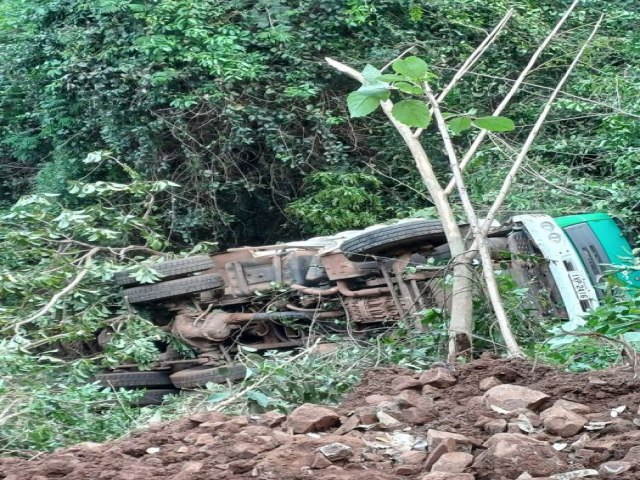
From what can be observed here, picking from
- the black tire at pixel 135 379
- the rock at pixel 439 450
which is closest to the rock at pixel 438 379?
the rock at pixel 439 450

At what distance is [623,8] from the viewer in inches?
625

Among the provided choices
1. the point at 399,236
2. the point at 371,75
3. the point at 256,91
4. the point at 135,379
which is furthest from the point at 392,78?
the point at 256,91

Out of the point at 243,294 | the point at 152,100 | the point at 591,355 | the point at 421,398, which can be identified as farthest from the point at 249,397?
the point at 152,100

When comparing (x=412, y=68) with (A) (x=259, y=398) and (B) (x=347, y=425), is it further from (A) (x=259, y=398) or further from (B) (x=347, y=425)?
(A) (x=259, y=398)

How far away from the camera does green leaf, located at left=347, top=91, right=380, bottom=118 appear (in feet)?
13.0

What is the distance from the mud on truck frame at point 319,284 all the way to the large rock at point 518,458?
460cm

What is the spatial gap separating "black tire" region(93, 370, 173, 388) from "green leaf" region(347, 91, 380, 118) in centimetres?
514

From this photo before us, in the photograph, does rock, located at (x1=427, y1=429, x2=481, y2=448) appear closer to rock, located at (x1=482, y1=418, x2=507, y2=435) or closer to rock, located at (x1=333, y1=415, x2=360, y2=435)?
rock, located at (x1=482, y1=418, x2=507, y2=435)

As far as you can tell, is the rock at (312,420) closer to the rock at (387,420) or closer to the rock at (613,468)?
the rock at (387,420)

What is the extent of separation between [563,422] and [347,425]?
87cm

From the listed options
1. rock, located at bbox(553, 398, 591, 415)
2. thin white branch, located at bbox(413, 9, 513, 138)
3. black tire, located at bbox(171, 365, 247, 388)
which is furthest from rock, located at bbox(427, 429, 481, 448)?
black tire, located at bbox(171, 365, 247, 388)

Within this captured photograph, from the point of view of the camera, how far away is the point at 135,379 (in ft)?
30.1

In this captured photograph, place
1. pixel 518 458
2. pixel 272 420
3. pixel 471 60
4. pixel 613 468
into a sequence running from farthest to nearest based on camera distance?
pixel 471 60
pixel 272 420
pixel 518 458
pixel 613 468

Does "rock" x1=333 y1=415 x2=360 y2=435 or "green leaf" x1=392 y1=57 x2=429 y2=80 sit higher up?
"green leaf" x1=392 y1=57 x2=429 y2=80
